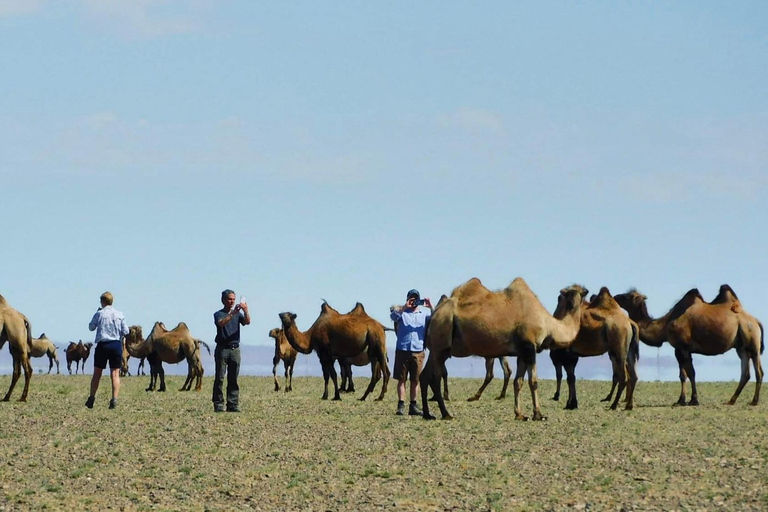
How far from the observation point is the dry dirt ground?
Answer: 1172 cm

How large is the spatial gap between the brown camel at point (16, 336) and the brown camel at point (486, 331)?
932 centimetres

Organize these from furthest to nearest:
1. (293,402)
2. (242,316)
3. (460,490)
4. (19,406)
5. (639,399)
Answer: (639,399)
(293,402)
(19,406)
(242,316)
(460,490)

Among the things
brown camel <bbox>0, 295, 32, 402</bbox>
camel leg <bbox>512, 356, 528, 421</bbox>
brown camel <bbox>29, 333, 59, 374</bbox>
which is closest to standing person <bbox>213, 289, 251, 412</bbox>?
camel leg <bbox>512, 356, 528, 421</bbox>

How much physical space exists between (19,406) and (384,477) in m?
11.9

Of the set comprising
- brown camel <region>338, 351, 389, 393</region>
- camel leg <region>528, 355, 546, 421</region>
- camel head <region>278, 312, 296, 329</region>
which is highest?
camel head <region>278, 312, 296, 329</region>

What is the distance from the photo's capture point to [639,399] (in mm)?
26266

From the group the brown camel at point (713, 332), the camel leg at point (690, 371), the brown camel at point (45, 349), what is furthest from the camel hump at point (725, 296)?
the brown camel at point (45, 349)

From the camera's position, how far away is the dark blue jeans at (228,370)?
1984 centimetres

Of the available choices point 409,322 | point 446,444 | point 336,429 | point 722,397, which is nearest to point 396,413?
point 409,322

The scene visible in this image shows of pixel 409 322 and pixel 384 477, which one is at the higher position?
pixel 409 322

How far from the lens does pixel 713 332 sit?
24094 mm

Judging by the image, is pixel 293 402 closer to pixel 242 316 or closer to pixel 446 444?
pixel 242 316

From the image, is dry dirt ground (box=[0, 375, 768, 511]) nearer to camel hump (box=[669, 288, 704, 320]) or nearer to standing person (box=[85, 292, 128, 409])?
standing person (box=[85, 292, 128, 409])

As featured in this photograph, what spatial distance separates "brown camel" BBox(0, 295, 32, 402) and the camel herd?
0.02m
